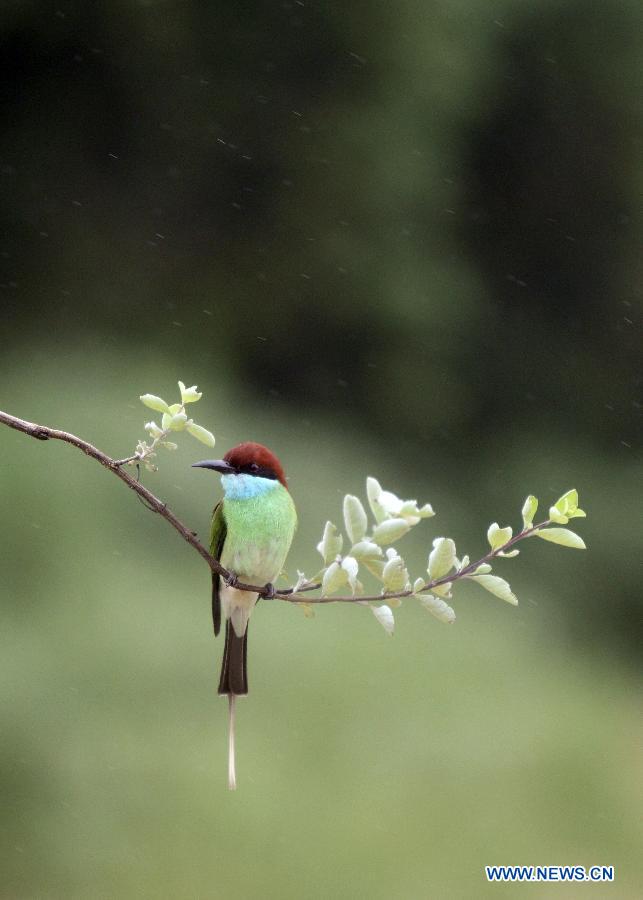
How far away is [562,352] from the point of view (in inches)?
360

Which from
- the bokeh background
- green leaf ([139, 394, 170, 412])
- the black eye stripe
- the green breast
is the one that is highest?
green leaf ([139, 394, 170, 412])

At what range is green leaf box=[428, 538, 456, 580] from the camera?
1500 mm

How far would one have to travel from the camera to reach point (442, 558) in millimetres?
1511

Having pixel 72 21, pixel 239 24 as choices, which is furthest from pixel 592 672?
pixel 72 21

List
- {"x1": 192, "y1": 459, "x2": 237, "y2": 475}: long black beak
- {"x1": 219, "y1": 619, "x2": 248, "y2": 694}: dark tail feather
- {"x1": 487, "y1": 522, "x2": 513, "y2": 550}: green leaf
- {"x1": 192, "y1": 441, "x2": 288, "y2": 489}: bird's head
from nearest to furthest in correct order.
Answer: {"x1": 487, "y1": 522, "x2": 513, "y2": 550}: green leaf → {"x1": 192, "y1": 459, "x2": 237, "y2": 475}: long black beak → {"x1": 192, "y1": 441, "x2": 288, "y2": 489}: bird's head → {"x1": 219, "y1": 619, "x2": 248, "y2": 694}: dark tail feather

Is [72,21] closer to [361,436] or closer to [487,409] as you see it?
[361,436]

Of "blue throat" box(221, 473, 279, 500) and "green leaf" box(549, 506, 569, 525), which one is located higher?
"green leaf" box(549, 506, 569, 525)

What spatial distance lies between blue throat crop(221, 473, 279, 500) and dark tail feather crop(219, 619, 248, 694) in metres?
0.30

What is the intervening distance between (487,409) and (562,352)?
0.78 meters

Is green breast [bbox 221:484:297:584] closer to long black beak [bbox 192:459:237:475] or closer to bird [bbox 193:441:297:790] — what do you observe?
bird [bbox 193:441:297:790]

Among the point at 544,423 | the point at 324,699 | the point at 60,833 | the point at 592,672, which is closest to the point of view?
the point at 60,833

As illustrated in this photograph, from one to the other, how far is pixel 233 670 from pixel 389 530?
96cm

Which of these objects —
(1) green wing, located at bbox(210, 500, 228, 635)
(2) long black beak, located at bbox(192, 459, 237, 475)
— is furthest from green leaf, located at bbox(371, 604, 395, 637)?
(1) green wing, located at bbox(210, 500, 228, 635)

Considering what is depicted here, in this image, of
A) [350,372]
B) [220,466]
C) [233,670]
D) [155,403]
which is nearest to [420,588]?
[155,403]
